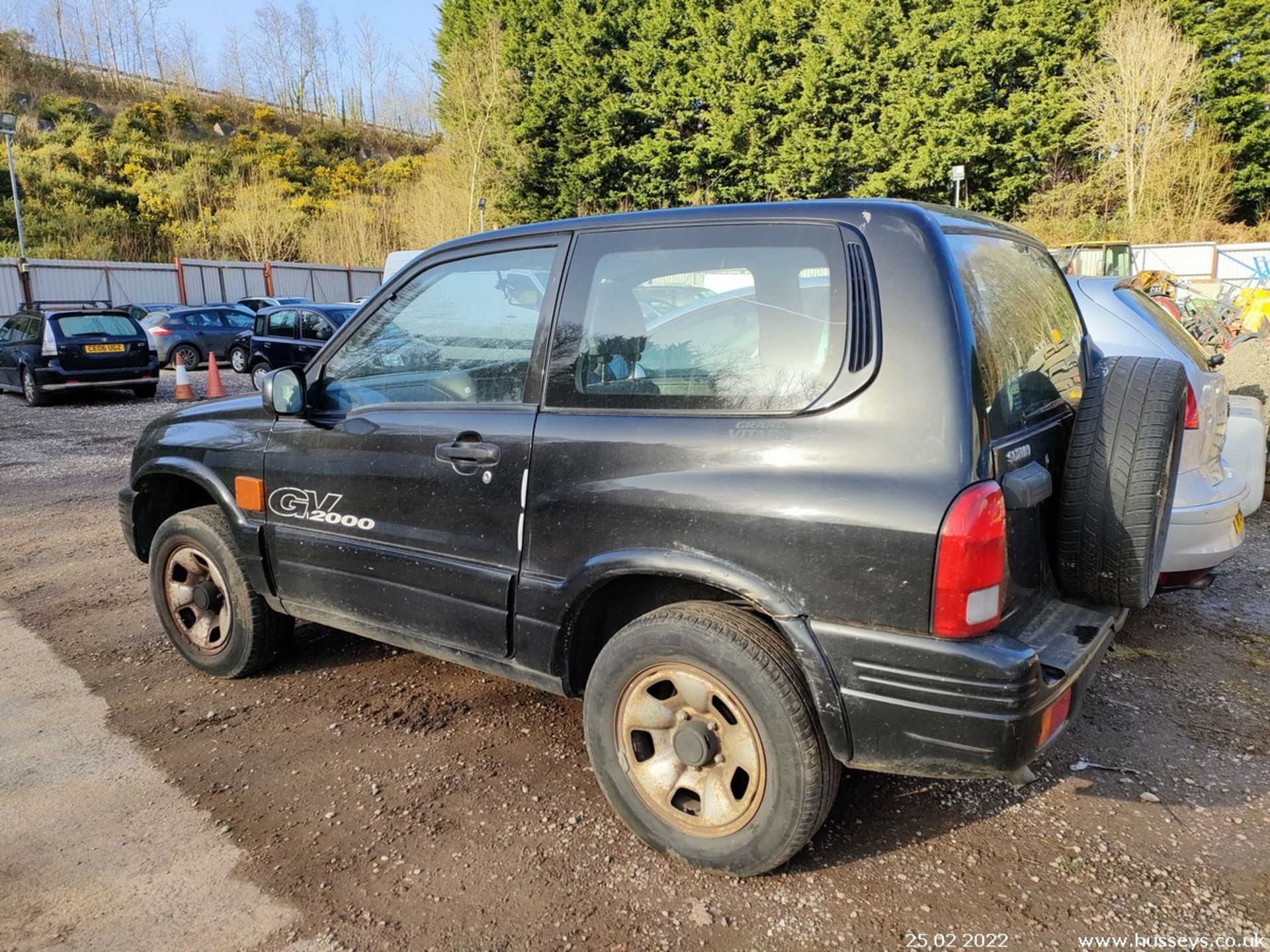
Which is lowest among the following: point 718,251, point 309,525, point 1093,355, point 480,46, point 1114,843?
point 1114,843

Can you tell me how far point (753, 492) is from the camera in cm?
220

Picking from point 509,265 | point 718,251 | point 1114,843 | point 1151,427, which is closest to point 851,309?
point 718,251

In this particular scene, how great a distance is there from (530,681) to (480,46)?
42.7 meters

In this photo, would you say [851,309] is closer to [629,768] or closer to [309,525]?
[629,768]

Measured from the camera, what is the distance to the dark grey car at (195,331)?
1895cm

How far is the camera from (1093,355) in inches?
126

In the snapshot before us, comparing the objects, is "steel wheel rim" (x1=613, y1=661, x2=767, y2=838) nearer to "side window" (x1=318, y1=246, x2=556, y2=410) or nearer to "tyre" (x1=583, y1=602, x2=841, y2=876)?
"tyre" (x1=583, y1=602, x2=841, y2=876)

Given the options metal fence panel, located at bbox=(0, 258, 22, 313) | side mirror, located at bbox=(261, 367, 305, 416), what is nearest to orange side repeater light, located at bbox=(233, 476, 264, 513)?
side mirror, located at bbox=(261, 367, 305, 416)

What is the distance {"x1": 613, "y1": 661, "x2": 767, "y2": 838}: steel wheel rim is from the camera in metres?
2.32

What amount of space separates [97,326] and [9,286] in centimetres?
1539

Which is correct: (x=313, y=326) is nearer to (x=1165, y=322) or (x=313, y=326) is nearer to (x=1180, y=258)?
(x=1165, y=322)

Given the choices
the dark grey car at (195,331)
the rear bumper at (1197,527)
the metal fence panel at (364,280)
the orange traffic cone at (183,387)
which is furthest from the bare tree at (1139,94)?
the rear bumper at (1197,527)

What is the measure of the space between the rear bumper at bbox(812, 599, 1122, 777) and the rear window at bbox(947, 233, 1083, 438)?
57cm

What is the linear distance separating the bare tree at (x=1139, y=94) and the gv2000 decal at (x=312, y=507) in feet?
109
